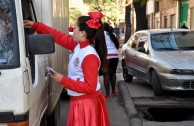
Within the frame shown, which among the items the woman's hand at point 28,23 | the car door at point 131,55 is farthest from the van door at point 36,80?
the car door at point 131,55

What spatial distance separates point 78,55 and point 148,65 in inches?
241

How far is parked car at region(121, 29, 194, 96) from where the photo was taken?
28.3ft

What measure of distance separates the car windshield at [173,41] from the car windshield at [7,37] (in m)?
6.97

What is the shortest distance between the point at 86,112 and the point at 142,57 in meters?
6.61

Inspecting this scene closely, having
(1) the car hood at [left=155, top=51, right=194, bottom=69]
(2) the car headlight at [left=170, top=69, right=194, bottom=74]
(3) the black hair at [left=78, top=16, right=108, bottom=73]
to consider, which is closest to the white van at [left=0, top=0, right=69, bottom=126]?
(3) the black hair at [left=78, top=16, right=108, bottom=73]

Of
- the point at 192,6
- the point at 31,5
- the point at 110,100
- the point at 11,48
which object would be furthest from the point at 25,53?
the point at 192,6

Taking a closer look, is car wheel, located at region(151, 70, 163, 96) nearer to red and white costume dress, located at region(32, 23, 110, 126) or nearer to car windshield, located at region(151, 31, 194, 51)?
car windshield, located at region(151, 31, 194, 51)

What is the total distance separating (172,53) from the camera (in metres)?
9.55

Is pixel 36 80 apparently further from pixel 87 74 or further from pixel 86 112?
pixel 86 112

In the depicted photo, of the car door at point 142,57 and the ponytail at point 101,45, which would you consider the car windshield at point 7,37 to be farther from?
the car door at point 142,57

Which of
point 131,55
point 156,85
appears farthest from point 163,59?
point 131,55

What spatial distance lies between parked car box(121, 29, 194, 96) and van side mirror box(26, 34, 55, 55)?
576 cm

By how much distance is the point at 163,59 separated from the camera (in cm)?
909

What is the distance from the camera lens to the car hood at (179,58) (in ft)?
28.5
